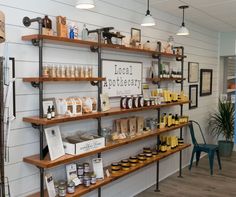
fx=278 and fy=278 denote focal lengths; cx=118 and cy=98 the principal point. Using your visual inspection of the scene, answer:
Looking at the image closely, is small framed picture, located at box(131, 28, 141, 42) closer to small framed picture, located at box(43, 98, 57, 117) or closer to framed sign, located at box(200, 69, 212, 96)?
small framed picture, located at box(43, 98, 57, 117)

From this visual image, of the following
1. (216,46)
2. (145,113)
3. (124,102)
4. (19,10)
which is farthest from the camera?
(216,46)

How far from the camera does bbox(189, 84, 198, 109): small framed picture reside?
17.0 ft

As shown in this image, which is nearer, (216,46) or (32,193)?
(32,193)

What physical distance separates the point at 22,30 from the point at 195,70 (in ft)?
12.2

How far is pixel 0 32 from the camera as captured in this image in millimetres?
1409

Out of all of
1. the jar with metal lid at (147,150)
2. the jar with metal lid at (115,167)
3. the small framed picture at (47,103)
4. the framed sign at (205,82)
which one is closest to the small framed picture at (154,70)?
the jar with metal lid at (147,150)

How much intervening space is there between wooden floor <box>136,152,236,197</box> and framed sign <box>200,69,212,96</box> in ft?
4.98

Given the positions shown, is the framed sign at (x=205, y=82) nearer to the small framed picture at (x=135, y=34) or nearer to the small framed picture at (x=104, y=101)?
the small framed picture at (x=135, y=34)

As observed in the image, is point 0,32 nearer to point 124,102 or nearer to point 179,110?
point 124,102

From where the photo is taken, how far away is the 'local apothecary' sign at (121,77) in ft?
10.5

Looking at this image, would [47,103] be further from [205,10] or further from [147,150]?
[205,10]

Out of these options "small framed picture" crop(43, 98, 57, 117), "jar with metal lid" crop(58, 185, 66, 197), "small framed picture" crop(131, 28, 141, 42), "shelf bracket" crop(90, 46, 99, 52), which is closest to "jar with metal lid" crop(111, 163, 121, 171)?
"jar with metal lid" crop(58, 185, 66, 197)

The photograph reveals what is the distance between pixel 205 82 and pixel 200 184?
229 centimetres

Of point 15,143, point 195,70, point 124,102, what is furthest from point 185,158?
point 15,143
